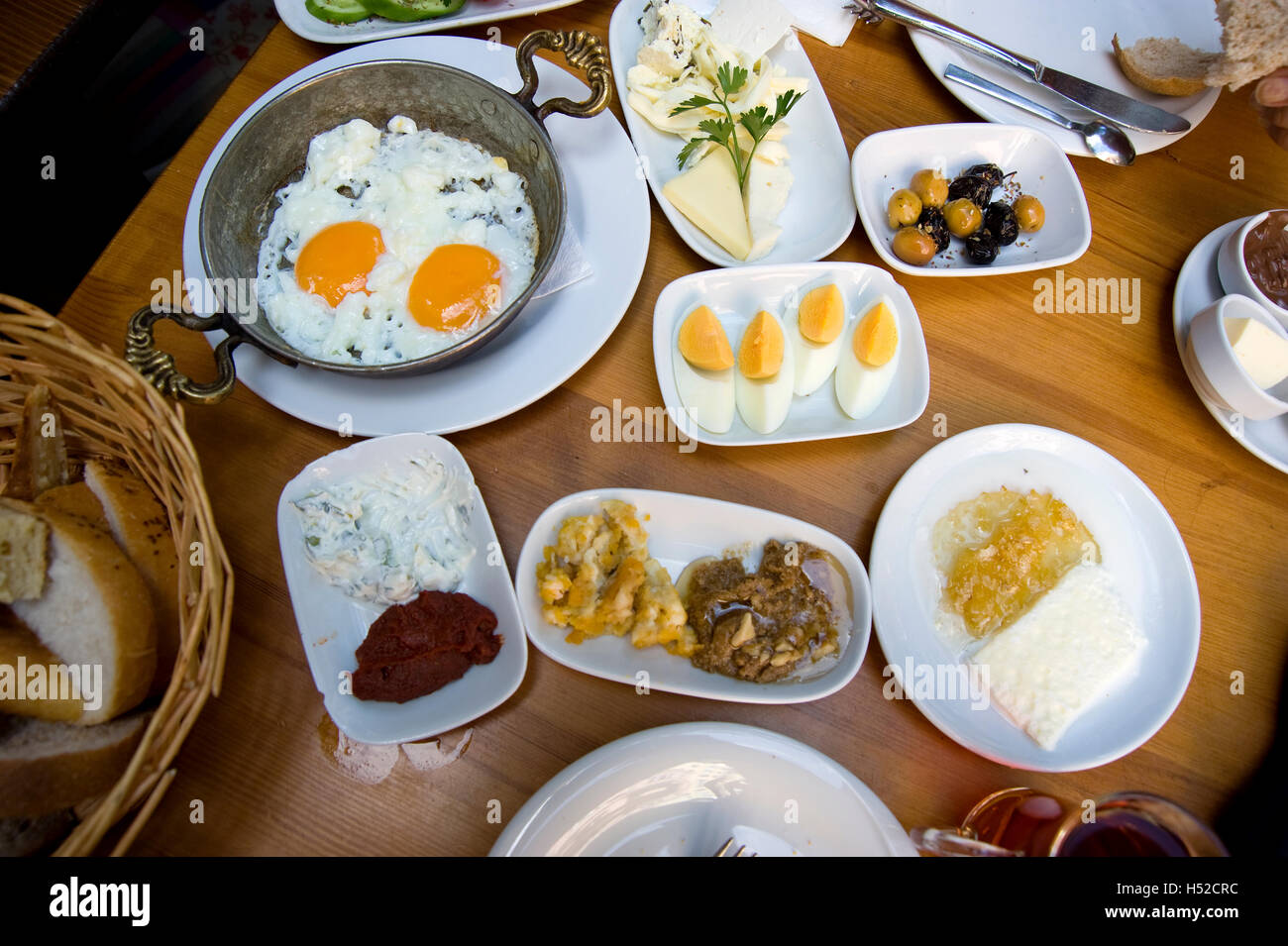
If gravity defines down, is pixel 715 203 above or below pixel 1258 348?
above

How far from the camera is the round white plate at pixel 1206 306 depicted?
1.63 meters

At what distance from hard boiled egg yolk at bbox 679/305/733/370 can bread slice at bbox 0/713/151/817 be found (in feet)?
3.80

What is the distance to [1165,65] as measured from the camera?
6.22 ft

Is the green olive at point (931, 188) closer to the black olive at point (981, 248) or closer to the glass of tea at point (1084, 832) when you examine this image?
the black olive at point (981, 248)

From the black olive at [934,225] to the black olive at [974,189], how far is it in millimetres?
76

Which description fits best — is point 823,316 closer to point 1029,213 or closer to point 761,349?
point 761,349

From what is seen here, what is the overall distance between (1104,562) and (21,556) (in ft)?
6.41

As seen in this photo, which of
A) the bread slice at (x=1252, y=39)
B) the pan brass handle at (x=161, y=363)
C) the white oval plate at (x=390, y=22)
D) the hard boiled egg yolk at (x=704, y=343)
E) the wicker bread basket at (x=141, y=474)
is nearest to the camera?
the wicker bread basket at (x=141, y=474)

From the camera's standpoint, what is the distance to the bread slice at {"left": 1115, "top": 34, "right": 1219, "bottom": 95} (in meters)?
1.85

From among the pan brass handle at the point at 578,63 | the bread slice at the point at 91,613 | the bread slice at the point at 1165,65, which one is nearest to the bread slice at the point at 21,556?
the bread slice at the point at 91,613

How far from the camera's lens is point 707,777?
1.27 m

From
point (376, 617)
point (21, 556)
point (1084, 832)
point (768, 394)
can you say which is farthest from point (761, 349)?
point (21, 556)
